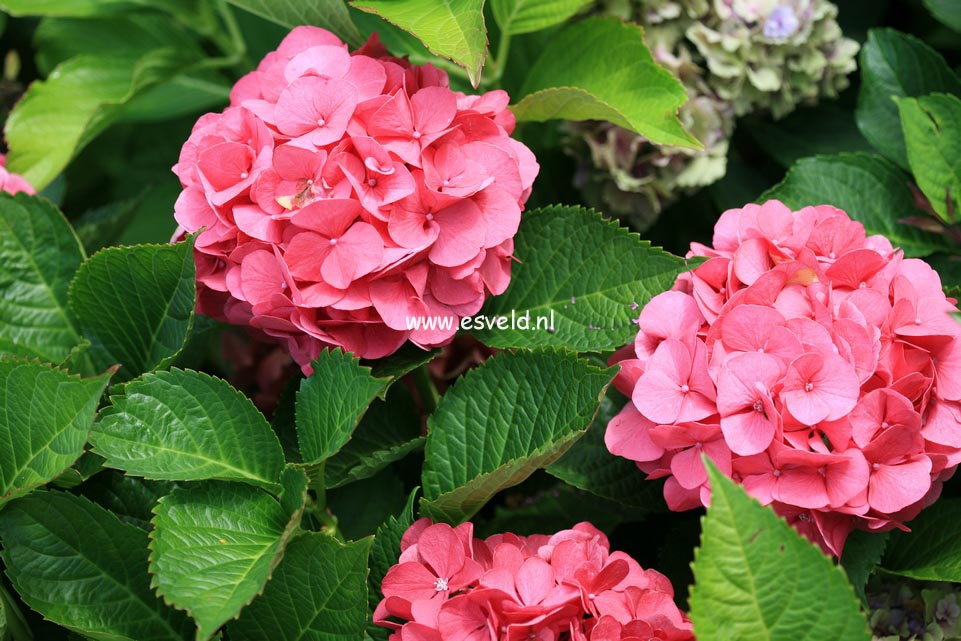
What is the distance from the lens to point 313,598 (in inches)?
28.4

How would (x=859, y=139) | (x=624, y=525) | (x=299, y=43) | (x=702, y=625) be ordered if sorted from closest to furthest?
(x=702, y=625) → (x=299, y=43) → (x=624, y=525) → (x=859, y=139)

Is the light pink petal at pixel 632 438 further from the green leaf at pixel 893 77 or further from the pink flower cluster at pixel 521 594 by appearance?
the green leaf at pixel 893 77

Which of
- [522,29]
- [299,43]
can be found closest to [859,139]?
[522,29]

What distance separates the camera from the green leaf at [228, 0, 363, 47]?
3.02ft

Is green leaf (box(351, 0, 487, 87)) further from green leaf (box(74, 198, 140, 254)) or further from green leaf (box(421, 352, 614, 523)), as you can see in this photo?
green leaf (box(74, 198, 140, 254))

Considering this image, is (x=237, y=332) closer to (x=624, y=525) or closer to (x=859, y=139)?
(x=624, y=525)

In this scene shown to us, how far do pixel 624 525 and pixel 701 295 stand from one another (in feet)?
1.04

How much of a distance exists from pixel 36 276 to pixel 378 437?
1.15 ft

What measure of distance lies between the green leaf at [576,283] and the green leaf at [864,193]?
0.22m

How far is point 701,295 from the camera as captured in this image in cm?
77

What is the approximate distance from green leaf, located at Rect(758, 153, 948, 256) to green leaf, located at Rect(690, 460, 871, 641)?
46 cm

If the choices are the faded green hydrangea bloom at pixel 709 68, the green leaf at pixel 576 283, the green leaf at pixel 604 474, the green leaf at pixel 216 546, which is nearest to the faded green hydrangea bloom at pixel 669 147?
the faded green hydrangea bloom at pixel 709 68

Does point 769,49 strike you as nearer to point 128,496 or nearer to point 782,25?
point 782,25

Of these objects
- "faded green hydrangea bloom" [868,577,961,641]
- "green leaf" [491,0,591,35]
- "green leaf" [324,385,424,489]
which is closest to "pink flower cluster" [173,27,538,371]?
"green leaf" [324,385,424,489]
